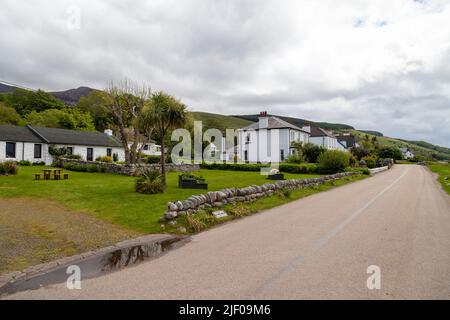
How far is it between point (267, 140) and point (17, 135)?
1408 inches

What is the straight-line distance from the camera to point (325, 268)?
5422 millimetres

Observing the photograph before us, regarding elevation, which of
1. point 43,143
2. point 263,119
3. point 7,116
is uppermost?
point 7,116

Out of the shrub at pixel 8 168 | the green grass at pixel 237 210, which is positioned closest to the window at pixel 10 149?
the shrub at pixel 8 168

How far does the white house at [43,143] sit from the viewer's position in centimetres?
3428

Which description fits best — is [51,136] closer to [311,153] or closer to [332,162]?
[332,162]

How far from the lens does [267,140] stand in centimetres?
5231

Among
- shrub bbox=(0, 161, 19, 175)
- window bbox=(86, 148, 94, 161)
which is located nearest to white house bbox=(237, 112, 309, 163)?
window bbox=(86, 148, 94, 161)

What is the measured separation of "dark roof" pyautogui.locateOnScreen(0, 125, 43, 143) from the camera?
34.1m

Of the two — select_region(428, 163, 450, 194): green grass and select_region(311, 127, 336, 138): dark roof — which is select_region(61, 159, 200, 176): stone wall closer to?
select_region(428, 163, 450, 194): green grass

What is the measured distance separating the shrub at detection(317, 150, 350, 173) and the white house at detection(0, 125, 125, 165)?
98.1 feet

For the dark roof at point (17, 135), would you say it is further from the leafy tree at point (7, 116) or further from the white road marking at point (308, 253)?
the white road marking at point (308, 253)

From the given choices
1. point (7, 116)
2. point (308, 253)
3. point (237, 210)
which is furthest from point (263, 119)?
point (7, 116)
